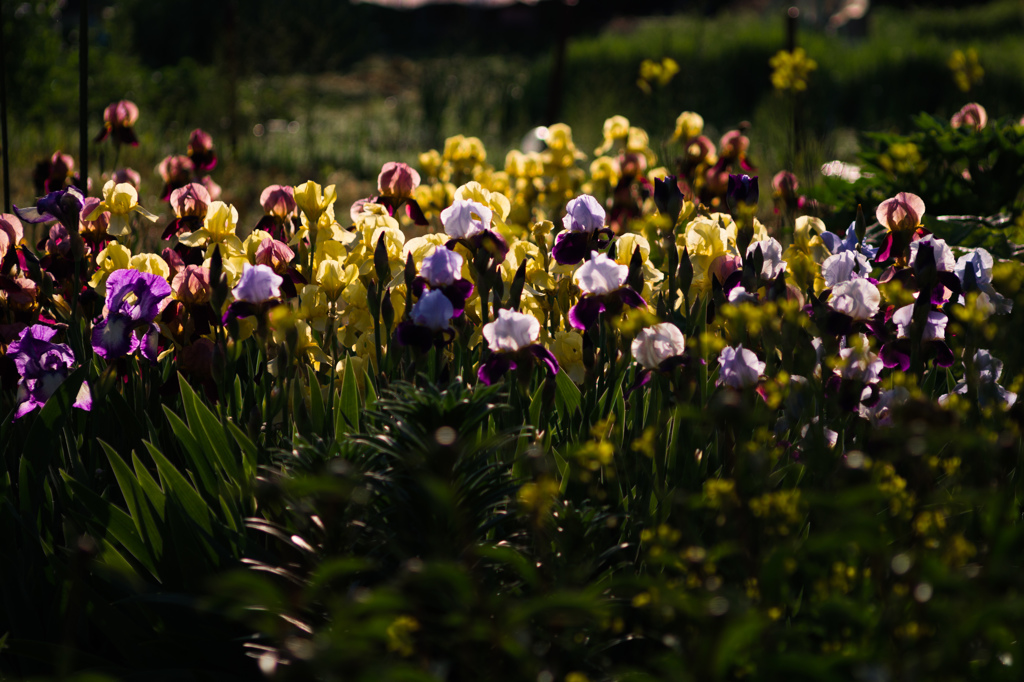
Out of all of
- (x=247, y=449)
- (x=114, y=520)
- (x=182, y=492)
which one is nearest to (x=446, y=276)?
(x=247, y=449)

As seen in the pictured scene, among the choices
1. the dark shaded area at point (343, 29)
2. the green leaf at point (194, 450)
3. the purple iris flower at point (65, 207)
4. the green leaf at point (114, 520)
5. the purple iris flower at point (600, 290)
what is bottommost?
the green leaf at point (114, 520)

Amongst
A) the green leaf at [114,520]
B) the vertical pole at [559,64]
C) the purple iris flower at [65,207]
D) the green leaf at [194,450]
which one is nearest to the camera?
the green leaf at [114,520]

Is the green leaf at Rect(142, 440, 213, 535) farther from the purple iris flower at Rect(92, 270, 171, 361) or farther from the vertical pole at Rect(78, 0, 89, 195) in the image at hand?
the vertical pole at Rect(78, 0, 89, 195)

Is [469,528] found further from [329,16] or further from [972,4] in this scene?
[972,4]

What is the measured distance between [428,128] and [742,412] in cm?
838

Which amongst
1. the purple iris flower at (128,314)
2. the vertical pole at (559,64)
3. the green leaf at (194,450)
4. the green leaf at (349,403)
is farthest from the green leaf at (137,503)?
the vertical pole at (559,64)

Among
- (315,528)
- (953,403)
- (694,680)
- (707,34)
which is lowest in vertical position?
(315,528)

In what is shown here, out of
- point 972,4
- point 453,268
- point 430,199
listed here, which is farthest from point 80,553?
point 972,4

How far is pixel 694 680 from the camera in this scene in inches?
33.9

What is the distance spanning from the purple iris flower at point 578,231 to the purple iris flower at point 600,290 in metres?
0.13

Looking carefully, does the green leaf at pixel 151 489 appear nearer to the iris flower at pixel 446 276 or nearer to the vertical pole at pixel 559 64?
the iris flower at pixel 446 276

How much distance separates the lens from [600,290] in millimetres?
1752

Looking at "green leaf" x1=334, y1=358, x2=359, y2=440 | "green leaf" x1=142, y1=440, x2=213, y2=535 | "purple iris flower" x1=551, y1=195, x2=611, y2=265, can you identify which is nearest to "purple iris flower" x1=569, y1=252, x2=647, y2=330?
"purple iris flower" x1=551, y1=195, x2=611, y2=265

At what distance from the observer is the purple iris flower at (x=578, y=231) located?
190cm
